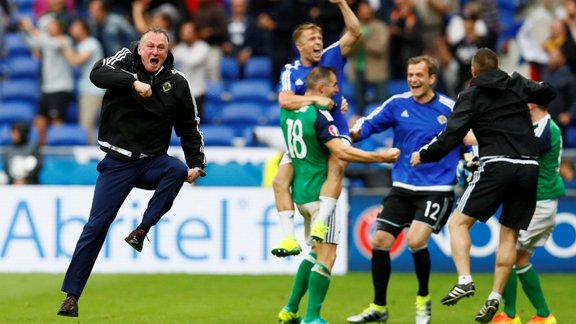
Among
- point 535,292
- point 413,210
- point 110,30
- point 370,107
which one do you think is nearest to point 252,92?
point 370,107

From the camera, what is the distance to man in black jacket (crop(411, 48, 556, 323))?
1077cm

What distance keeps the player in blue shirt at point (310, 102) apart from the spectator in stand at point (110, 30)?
371 inches

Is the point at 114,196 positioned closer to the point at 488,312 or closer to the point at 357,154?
the point at 357,154

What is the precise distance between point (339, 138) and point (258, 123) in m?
9.34

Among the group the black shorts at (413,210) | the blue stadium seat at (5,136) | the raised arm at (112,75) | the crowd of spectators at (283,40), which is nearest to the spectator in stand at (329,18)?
the crowd of spectators at (283,40)

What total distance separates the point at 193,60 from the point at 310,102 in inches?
370

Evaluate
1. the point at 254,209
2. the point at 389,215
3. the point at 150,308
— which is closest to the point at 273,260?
the point at 254,209

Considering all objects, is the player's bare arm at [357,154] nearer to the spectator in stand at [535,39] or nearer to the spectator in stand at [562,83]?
the spectator in stand at [562,83]

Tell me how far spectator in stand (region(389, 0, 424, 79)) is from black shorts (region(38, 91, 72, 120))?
5.35m

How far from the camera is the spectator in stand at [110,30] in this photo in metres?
20.6

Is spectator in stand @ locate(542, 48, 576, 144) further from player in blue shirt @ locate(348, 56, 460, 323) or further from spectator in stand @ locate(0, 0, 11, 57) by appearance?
spectator in stand @ locate(0, 0, 11, 57)

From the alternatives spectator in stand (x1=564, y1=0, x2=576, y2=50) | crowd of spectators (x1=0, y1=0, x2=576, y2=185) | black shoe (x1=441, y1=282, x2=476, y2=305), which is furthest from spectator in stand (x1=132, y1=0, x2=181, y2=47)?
black shoe (x1=441, y1=282, x2=476, y2=305)

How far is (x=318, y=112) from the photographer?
35.9 feet

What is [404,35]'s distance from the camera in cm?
2038
